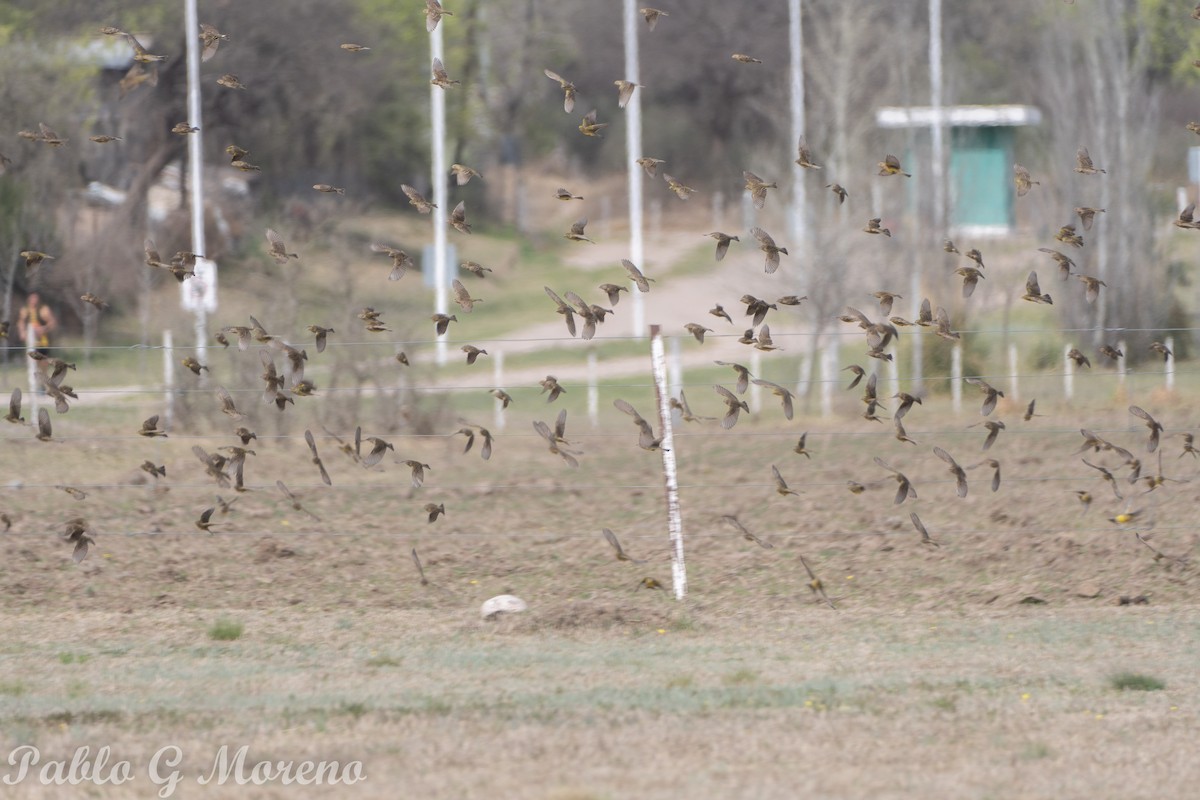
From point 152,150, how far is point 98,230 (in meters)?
10.5

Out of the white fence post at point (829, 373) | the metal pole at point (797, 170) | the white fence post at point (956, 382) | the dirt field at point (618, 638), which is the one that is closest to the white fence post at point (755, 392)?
the white fence post at point (829, 373)

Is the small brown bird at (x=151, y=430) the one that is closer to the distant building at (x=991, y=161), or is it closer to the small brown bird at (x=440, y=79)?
the small brown bird at (x=440, y=79)

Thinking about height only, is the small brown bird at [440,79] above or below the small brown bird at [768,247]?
above

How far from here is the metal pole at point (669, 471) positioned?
11.8m

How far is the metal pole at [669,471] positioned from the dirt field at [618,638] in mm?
254

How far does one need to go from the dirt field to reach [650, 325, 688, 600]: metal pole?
254mm

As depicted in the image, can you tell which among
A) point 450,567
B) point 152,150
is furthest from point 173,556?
point 152,150

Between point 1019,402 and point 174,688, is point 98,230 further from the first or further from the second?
point 174,688

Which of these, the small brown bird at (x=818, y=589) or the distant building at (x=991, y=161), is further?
the distant building at (x=991, y=161)

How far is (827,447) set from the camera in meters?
20.9

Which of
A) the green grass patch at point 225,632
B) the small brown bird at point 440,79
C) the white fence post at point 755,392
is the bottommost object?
the green grass patch at point 225,632

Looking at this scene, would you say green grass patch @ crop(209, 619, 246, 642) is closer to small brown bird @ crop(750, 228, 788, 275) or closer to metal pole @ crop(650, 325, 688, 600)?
metal pole @ crop(650, 325, 688, 600)

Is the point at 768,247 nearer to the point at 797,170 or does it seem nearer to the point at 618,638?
the point at 618,638

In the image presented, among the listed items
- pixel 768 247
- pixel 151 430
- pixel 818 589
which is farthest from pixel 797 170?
pixel 151 430
